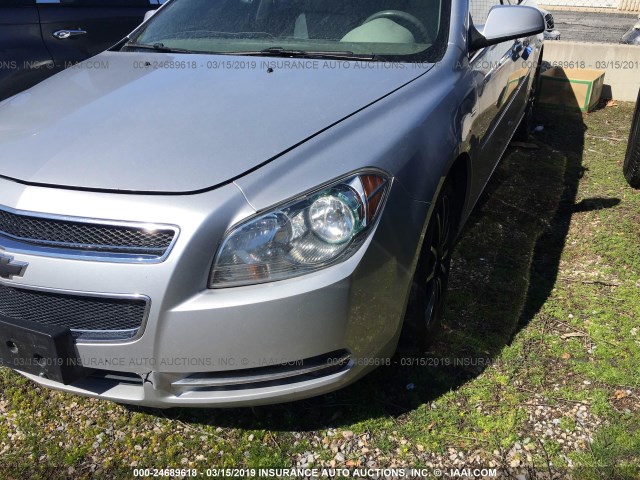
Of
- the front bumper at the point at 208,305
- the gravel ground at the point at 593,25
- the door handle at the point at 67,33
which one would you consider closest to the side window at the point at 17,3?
the door handle at the point at 67,33

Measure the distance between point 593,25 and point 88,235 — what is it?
16.3 metres

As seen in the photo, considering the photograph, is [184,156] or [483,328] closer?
[184,156]

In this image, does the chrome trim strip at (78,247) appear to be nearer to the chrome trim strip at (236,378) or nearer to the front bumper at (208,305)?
the front bumper at (208,305)

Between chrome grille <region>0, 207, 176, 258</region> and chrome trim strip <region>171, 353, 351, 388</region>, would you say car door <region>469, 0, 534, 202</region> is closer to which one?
chrome trim strip <region>171, 353, 351, 388</region>

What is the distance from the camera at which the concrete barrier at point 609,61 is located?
685cm

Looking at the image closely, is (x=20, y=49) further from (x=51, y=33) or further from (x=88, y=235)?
(x=88, y=235)

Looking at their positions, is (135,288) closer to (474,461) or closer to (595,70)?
(474,461)

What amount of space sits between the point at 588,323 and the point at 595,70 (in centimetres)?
495

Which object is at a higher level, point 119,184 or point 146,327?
point 119,184

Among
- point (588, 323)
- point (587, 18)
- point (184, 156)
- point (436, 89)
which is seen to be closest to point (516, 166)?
point (588, 323)

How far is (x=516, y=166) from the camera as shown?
5.00 m

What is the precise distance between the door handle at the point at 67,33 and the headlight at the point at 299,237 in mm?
3542

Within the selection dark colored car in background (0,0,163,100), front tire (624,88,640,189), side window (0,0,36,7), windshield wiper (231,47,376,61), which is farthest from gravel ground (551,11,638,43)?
windshield wiper (231,47,376,61)

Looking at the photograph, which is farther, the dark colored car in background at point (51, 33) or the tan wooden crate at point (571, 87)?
the tan wooden crate at point (571, 87)
